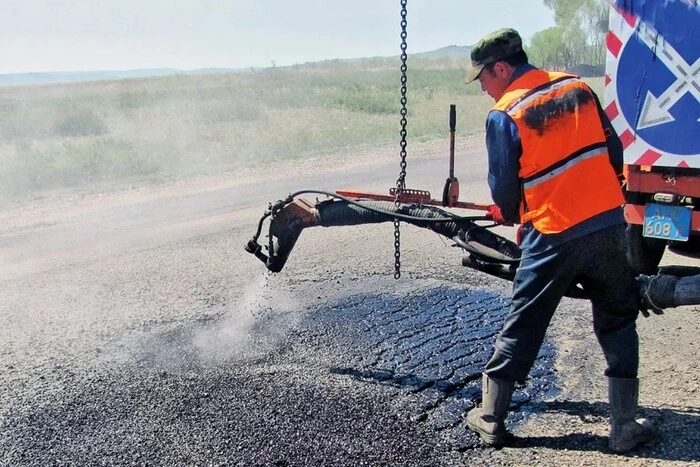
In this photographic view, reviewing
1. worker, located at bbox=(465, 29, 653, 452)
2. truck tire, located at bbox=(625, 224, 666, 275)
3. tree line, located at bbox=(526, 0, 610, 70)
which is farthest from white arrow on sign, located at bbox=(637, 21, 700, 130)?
tree line, located at bbox=(526, 0, 610, 70)

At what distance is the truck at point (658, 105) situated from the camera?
4.19m

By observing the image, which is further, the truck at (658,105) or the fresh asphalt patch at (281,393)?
the truck at (658,105)

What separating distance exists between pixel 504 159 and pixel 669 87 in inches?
70.0

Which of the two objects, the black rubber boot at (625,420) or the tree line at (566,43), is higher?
the tree line at (566,43)

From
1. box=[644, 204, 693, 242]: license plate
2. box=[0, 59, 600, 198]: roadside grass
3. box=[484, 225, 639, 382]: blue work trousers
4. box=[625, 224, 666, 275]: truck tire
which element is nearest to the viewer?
box=[484, 225, 639, 382]: blue work trousers

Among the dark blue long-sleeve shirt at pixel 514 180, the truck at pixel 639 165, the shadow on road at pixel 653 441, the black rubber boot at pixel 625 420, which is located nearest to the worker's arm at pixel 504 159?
the dark blue long-sleeve shirt at pixel 514 180

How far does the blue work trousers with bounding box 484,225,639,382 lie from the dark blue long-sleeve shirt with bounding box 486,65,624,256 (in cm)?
4

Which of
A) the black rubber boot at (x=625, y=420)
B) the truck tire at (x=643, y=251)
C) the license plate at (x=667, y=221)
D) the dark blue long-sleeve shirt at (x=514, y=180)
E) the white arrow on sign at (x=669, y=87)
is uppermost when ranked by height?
the white arrow on sign at (x=669, y=87)

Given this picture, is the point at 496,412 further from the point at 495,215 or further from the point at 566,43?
the point at 566,43

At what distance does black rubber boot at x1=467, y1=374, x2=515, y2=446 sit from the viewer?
133 inches

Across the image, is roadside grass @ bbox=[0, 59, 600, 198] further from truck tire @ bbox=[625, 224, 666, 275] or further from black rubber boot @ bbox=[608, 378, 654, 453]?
black rubber boot @ bbox=[608, 378, 654, 453]

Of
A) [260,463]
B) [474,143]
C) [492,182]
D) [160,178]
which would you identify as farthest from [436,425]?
[474,143]

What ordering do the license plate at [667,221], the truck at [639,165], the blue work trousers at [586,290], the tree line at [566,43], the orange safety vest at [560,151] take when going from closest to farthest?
Result: the orange safety vest at [560,151] < the blue work trousers at [586,290] < the truck at [639,165] < the license plate at [667,221] < the tree line at [566,43]

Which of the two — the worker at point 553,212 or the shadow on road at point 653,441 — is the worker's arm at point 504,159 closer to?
the worker at point 553,212
